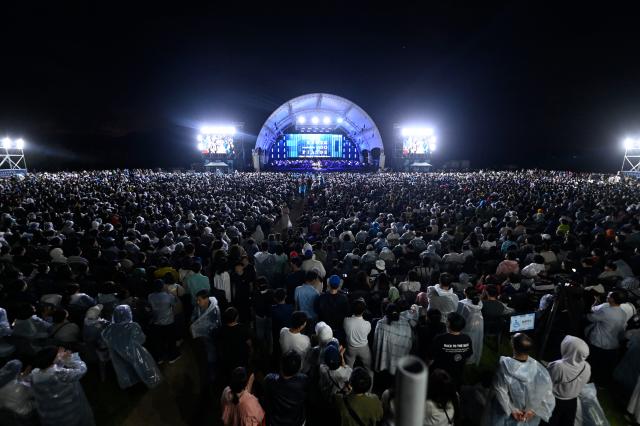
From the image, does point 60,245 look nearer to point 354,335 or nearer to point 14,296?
point 14,296

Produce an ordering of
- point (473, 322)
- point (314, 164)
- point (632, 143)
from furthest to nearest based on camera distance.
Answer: point (314, 164), point (632, 143), point (473, 322)

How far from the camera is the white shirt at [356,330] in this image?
3818mm

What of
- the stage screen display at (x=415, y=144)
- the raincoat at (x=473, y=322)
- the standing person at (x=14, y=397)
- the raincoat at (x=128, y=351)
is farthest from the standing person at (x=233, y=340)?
the stage screen display at (x=415, y=144)

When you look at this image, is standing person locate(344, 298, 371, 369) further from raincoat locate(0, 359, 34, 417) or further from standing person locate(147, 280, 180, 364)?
raincoat locate(0, 359, 34, 417)

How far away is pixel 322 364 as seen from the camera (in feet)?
10.6

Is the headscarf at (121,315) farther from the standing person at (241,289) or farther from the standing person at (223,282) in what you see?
the standing person at (241,289)

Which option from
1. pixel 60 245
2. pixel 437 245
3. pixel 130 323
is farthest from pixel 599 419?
pixel 60 245

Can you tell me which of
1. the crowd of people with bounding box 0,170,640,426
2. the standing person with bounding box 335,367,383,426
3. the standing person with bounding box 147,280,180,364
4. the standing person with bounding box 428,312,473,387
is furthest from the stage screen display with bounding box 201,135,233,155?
Answer: the standing person with bounding box 335,367,383,426

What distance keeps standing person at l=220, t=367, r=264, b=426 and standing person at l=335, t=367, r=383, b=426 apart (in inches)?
30.4

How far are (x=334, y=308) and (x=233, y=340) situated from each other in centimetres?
134

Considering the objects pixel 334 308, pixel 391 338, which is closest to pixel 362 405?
pixel 391 338

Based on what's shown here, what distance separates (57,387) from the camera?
2955mm

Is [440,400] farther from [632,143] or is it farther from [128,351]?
[632,143]

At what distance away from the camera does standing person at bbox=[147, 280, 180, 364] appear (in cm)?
440
